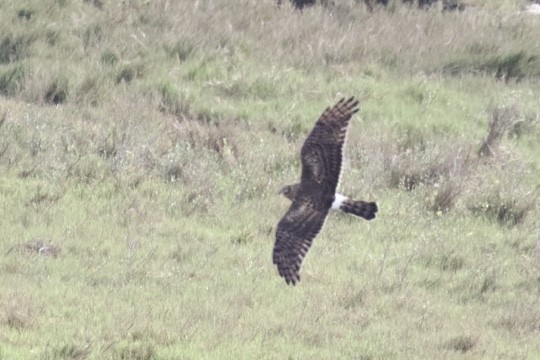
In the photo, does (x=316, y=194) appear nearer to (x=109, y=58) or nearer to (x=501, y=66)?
(x=109, y=58)

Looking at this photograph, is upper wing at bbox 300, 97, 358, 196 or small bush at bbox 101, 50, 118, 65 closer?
upper wing at bbox 300, 97, 358, 196

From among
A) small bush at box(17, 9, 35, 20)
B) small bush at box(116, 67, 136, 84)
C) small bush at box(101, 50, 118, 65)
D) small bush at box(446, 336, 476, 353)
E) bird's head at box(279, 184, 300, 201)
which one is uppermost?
bird's head at box(279, 184, 300, 201)

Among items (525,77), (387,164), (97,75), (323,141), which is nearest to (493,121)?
(387,164)

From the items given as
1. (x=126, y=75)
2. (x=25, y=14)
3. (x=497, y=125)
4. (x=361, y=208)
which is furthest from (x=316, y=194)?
(x=25, y=14)

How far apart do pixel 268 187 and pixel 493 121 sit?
344cm

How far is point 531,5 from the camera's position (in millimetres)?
21406

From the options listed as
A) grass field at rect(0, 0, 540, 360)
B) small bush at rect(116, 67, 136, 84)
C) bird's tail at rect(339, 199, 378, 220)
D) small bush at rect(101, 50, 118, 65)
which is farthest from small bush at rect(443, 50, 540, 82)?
bird's tail at rect(339, 199, 378, 220)

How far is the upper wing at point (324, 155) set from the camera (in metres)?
7.38

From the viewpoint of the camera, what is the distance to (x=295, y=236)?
7.24 m

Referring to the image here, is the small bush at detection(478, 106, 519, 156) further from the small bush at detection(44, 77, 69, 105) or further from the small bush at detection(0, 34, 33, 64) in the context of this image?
the small bush at detection(0, 34, 33, 64)

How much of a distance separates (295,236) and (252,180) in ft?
11.1

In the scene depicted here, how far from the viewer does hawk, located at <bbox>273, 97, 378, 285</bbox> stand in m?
7.14

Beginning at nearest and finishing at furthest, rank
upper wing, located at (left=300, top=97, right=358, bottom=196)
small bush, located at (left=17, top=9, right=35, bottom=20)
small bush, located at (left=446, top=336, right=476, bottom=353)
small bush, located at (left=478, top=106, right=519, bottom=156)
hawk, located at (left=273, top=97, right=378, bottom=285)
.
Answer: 1. hawk, located at (left=273, top=97, right=378, bottom=285)
2. upper wing, located at (left=300, top=97, right=358, bottom=196)
3. small bush, located at (left=446, top=336, right=476, bottom=353)
4. small bush, located at (left=478, top=106, right=519, bottom=156)
5. small bush, located at (left=17, top=9, right=35, bottom=20)

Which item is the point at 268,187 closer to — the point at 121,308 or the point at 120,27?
the point at 121,308
